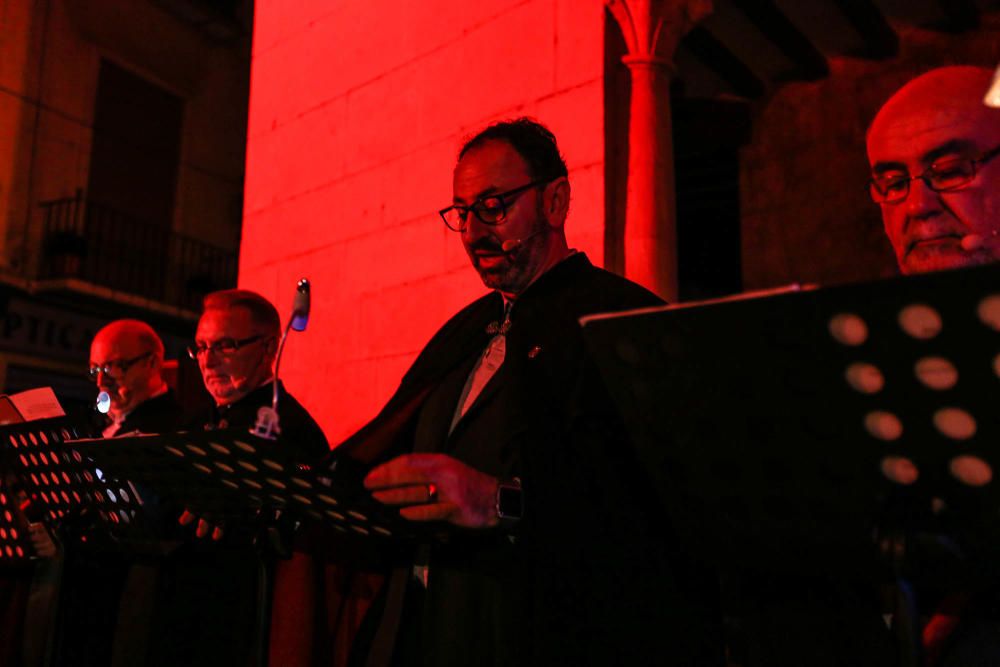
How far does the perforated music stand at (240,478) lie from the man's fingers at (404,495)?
27mm

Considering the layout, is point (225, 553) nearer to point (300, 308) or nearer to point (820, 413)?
point (300, 308)

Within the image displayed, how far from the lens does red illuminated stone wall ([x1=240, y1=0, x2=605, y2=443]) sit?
446 centimetres

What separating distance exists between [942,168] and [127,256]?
46.4 feet

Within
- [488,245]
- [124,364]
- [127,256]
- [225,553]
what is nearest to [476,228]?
[488,245]

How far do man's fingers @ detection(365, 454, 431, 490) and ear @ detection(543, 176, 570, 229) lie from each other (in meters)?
1.10

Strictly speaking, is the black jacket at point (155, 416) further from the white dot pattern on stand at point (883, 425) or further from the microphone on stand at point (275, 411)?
the white dot pattern on stand at point (883, 425)

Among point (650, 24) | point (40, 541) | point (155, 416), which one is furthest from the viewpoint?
point (155, 416)

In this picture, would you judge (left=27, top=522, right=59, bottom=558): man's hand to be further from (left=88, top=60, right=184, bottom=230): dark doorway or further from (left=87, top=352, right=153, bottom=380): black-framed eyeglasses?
(left=88, top=60, right=184, bottom=230): dark doorway

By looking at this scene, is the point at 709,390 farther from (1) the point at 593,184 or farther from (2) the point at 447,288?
(2) the point at 447,288

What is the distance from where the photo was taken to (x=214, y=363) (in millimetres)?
3898

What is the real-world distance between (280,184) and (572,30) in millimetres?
2369

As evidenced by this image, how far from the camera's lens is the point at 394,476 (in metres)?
2.05

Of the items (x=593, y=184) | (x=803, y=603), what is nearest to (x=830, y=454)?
(x=803, y=603)

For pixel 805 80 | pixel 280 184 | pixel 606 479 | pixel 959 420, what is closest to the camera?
pixel 959 420
